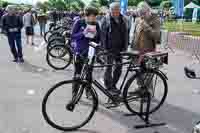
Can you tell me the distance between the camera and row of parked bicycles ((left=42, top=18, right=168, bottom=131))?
5746 mm

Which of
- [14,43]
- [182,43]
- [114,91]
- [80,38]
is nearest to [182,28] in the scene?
[182,43]

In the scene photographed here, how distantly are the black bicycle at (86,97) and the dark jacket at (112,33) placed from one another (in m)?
0.97

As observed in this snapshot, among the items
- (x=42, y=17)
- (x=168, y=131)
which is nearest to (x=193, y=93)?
(x=168, y=131)

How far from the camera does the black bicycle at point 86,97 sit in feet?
18.8

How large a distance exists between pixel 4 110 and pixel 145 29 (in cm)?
285

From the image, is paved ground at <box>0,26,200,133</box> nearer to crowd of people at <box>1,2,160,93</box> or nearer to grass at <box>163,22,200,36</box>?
crowd of people at <box>1,2,160,93</box>

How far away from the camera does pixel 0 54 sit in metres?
14.6

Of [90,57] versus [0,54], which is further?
[0,54]

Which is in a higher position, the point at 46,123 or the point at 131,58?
the point at 131,58

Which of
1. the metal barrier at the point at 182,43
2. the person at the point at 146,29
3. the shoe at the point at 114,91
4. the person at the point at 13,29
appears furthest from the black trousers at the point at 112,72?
the metal barrier at the point at 182,43

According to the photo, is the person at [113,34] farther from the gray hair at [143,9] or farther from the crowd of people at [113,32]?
the gray hair at [143,9]

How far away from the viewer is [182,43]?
15398mm

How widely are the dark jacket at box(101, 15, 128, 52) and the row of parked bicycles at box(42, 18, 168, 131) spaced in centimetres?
79

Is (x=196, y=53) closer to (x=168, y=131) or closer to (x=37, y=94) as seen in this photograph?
(x=37, y=94)
